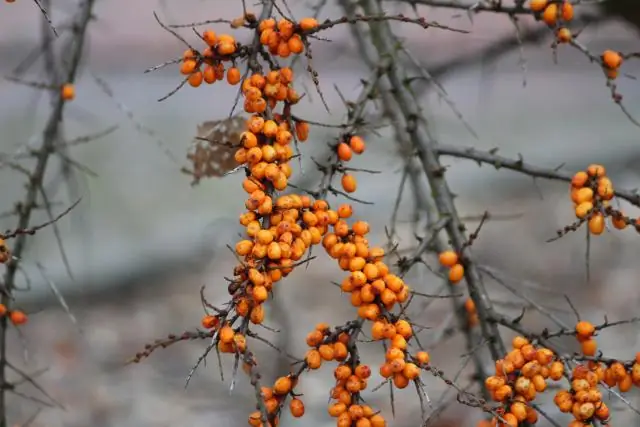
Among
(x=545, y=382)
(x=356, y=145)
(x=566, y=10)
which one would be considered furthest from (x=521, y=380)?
(x=566, y=10)

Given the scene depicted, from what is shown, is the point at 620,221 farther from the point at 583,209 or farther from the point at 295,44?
the point at 295,44

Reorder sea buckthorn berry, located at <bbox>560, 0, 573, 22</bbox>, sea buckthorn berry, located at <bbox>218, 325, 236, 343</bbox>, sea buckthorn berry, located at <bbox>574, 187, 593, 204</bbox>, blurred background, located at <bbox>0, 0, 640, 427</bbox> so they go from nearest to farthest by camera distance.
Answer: sea buckthorn berry, located at <bbox>218, 325, 236, 343</bbox> → sea buckthorn berry, located at <bbox>574, 187, 593, 204</bbox> → sea buckthorn berry, located at <bbox>560, 0, 573, 22</bbox> → blurred background, located at <bbox>0, 0, 640, 427</bbox>

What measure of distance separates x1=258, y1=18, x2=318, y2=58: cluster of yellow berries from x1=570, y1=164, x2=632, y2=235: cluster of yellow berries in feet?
1.98

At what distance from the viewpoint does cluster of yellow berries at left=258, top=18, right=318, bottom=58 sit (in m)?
1.35

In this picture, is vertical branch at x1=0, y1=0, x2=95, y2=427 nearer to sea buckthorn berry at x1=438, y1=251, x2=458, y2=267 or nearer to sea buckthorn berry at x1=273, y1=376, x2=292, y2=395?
sea buckthorn berry at x1=273, y1=376, x2=292, y2=395

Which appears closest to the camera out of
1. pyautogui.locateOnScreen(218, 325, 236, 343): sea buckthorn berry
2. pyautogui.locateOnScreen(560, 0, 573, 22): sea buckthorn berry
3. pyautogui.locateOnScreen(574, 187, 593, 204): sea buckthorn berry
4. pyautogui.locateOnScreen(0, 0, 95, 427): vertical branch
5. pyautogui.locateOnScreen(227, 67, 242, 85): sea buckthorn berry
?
pyautogui.locateOnScreen(218, 325, 236, 343): sea buckthorn berry

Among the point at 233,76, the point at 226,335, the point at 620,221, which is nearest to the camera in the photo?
the point at 226,335

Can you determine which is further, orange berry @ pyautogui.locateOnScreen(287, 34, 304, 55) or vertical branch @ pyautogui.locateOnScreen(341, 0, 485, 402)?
vertical branch @ pyautogui.locateOnScreen(341, 0, 485, 402)

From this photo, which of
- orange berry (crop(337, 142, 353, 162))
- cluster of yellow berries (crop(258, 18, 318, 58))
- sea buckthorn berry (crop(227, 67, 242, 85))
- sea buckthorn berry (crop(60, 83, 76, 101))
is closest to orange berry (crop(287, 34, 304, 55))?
cluster of yellow berries (crop(258, 18, 318, 58))

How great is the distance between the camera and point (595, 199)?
154cm

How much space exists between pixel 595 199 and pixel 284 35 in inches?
26.8

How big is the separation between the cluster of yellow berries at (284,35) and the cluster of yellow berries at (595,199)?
1.98ft

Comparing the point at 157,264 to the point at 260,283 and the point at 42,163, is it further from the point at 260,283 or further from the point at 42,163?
the point at 260,283

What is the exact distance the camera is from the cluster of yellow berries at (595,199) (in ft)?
4.91
